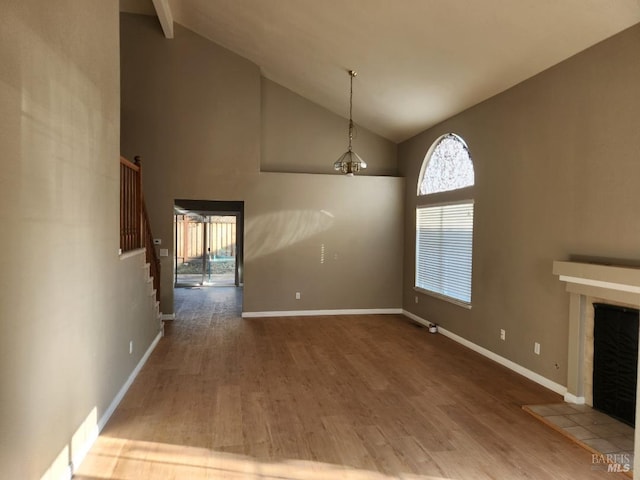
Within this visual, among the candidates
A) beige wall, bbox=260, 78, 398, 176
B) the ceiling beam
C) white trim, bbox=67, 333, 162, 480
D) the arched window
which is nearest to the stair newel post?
white trim, bbox=67, 333, 162, 480

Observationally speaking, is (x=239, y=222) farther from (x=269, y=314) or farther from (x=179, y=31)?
(x=179, y=31)

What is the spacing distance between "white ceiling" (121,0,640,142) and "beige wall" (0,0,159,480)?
2.46 m

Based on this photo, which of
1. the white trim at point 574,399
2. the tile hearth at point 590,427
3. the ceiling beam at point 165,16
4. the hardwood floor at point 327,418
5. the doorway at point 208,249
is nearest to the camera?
the hardwood floor at point 327,418

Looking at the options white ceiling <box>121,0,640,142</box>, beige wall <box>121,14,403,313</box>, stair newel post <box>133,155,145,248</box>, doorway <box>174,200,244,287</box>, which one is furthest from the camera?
doorway <box>174,200,244,287</box>

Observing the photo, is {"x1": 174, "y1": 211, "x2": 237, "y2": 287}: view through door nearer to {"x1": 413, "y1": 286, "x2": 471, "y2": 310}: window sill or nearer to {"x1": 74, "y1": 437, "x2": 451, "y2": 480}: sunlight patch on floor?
{"x1": 413, "y1": 286, "x2": 471, "y2": 310}: window sill

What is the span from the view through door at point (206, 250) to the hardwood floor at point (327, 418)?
5956 mm

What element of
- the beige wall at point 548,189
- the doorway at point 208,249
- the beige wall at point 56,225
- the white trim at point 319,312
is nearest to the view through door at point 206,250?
the doorway at point 208,249

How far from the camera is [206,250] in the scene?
37.6 feet

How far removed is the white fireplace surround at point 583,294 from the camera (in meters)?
3.21

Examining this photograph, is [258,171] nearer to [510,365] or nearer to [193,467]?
[510,365]

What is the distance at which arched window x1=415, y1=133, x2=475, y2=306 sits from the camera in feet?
19.0

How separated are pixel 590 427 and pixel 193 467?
302 cm

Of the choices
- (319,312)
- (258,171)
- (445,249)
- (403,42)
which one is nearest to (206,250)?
(258,171)

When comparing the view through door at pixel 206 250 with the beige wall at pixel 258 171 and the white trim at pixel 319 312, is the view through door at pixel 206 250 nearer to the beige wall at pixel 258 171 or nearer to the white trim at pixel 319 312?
the beige wall at pixel 258 171
